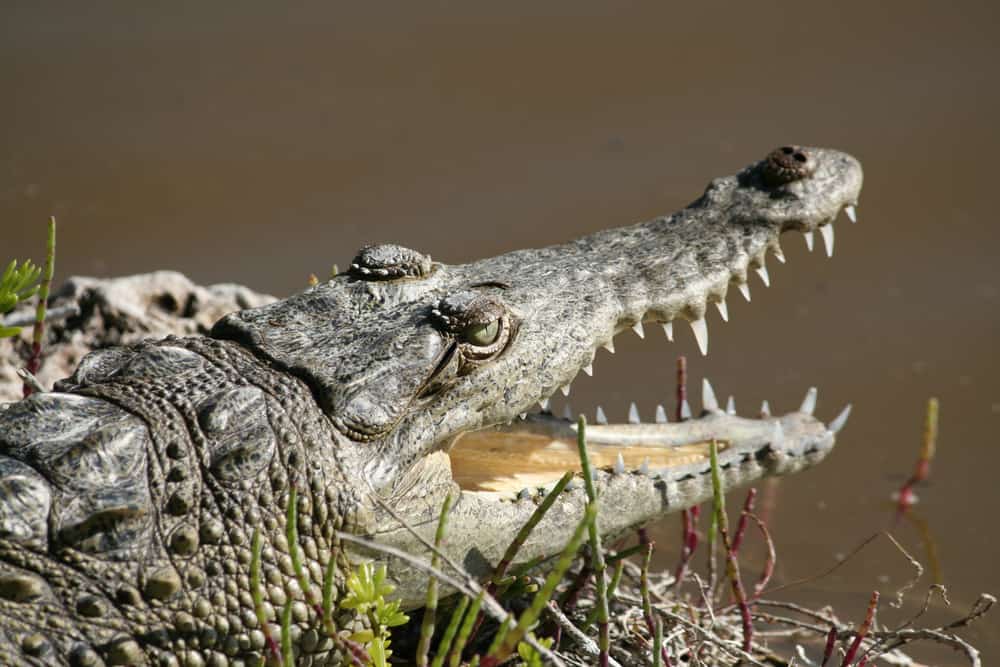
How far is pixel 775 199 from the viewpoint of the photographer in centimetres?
364

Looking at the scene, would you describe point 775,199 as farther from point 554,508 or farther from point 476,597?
point 476,597

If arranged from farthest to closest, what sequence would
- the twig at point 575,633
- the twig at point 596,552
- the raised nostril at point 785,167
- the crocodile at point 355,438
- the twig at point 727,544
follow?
the raised nostril at point 785,167 < the twig at point 575,633 < the crocodile at point 355,438 < the twig at point 727,544 < the twig at point 596,552

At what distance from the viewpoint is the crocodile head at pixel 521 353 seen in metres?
3.01

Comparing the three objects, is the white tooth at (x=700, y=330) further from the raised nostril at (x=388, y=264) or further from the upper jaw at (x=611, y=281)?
the raised nostril at (x=388, y=264)

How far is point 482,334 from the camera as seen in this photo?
3.16 m

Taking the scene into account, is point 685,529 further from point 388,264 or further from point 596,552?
point 596,552

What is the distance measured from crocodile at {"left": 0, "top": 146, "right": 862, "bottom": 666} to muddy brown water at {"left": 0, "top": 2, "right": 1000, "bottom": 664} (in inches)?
71.9

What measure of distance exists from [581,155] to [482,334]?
4.46m

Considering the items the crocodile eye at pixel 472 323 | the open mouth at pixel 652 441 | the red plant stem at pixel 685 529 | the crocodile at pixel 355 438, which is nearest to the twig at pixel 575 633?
the crocodile at pixel 355 438

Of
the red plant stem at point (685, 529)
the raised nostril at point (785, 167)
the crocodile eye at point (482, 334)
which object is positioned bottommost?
the red plant stem at point (685, 529)

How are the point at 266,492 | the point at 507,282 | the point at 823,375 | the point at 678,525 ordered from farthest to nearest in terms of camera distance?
the point at 823,375 < the point at 678,525 < the point at 507,282 < the point at 266,492

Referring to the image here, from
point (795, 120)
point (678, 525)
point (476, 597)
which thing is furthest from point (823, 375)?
point (476, 597)

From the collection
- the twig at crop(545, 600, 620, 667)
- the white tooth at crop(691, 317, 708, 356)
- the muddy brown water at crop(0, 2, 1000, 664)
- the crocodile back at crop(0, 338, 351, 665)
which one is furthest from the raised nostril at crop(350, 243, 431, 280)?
the muddy brown water at crop(0, 2, 1000, 664)

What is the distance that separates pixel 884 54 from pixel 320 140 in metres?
3.90
